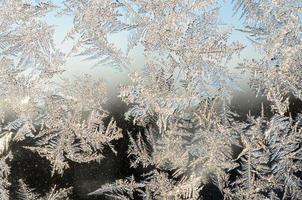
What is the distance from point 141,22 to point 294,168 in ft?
1.19

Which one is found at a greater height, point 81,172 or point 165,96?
point 165,96

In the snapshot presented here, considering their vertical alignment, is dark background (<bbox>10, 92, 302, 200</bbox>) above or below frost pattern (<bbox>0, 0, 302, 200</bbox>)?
below

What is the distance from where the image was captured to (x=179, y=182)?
784mm

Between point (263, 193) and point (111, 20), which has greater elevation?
point (111, 20)

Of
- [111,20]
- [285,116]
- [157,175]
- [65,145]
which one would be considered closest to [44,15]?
[111,20]

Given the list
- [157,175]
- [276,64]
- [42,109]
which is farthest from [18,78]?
[276,64]

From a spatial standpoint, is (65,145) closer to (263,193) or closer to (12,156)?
(12,156)

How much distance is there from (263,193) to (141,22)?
36cm

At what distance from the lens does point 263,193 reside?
0.79 metres

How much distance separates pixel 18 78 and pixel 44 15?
0.12m

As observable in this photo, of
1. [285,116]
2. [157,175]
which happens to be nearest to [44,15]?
[157,175]

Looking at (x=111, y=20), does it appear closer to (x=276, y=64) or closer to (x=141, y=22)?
(x=141, y=22)

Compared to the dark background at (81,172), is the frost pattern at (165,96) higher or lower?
higher

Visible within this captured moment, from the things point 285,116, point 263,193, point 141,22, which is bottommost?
point 263,193
